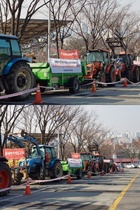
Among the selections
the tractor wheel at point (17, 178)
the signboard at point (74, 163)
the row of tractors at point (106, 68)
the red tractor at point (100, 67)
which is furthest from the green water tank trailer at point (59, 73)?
the signboard at point (74, 163)

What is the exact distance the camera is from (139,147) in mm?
98125

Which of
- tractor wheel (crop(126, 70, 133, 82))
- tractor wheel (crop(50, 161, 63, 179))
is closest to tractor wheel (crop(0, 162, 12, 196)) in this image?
tractor wheel (crop(50, 161, 63, 179))

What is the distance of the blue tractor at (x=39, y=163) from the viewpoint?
18.8 meters

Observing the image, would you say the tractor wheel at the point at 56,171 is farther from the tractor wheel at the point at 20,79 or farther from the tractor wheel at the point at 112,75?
the tractor wheel at the point at 20,79

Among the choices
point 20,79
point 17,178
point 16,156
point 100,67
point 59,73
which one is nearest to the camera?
point 20,79

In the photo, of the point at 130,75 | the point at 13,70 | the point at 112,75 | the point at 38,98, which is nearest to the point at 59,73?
the point at 38,98

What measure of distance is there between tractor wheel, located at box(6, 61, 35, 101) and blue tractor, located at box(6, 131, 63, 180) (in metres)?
4.82

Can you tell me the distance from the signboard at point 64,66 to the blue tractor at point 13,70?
226 cm

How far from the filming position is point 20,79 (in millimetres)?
14023

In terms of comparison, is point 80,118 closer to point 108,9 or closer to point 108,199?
point 108,9

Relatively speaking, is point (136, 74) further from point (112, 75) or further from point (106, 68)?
point (106, 68)

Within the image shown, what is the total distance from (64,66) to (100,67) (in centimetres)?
575

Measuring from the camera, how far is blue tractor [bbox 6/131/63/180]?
1880 centimetres

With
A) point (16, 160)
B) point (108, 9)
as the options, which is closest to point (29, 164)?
point (16, 160)
